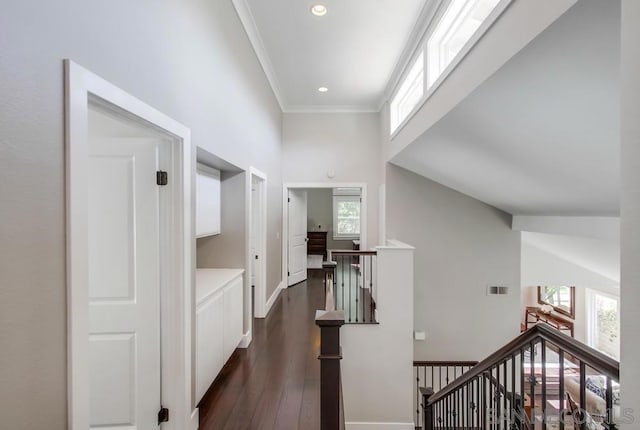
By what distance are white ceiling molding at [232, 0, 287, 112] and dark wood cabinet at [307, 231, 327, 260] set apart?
464cm

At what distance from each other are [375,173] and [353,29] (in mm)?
2950

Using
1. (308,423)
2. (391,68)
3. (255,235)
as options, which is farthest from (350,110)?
(308,423)

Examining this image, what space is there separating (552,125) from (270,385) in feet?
9.65

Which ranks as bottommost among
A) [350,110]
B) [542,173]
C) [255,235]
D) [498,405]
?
[498,405]

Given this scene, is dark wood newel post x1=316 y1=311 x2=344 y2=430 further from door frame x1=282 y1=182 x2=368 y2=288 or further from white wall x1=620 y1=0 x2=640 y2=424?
door frame x1=282 y1=182 x2=368 y2=288

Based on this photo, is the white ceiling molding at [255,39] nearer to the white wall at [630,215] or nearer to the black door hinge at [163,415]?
the white wall at [630,215]

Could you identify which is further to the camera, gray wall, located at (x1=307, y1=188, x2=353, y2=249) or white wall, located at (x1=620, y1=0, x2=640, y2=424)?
gray wall, located at (x1=307, y1=188, x2=353, y2=249)

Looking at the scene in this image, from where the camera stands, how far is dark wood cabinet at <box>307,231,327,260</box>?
8.84 metres

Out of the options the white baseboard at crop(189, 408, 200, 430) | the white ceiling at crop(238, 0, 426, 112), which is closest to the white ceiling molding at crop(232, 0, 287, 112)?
the white ceiling at crop(238, 0, 426, 112)

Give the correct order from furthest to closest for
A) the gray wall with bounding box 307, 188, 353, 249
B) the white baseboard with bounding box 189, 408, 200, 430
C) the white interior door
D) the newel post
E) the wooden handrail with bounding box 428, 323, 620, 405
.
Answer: the gray wall with bounding box 307, 188, 353, 249 < the white interior door < the newel post < the white baseboard with bounding box 189, 408, 200, 430 < the wooden handrail with bounding box 428, 323, 620, 405

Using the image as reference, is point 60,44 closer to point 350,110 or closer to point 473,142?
point 473,142

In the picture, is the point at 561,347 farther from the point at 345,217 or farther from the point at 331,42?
the point at 345,217

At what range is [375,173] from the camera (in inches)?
238

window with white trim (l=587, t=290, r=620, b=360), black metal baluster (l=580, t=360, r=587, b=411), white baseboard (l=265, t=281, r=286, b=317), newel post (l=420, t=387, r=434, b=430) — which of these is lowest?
window with white trim (l=587, t=290, r=620, b=360)
